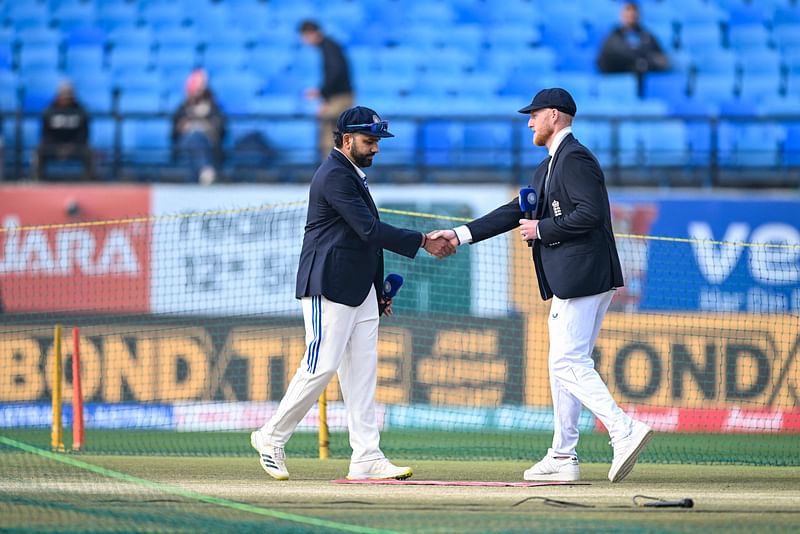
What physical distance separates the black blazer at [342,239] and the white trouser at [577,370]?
1.02 m

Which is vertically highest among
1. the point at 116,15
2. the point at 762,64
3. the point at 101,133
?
the point at 116,15

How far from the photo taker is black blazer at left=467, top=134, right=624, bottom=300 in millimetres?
8391

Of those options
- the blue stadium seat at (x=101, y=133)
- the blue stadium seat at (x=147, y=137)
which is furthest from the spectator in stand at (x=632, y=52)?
the blue stadium seat at (x=101, y=133)

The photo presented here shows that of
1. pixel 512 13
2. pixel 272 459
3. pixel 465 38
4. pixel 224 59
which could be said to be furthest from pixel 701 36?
pixel 272 459

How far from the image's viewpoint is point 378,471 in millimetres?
8570

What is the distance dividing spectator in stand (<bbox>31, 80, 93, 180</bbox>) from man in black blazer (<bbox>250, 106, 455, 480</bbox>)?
30.4ft

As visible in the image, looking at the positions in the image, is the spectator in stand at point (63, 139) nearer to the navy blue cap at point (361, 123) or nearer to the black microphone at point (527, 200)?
the navy blue cap at point (361, 123)

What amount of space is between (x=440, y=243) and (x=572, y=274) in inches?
37.9

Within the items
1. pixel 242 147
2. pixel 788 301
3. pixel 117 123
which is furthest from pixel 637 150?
pixel 117 123

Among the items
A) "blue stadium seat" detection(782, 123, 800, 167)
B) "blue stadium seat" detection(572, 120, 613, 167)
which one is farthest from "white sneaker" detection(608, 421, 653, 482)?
"blue stadium seat" detection(782, 123, 800, 167)

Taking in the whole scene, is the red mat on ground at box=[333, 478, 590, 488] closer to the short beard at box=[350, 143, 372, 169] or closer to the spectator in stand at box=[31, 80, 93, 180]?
the short beard at box=[350, 143, 372, 169]

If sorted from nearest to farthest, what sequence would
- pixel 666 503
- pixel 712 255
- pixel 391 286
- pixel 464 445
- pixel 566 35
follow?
pixel 666 503, pixel 391 286, pixel 464 445, pixel 712 255, pixel 566 35

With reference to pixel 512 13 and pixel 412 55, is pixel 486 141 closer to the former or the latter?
pixel 412 55

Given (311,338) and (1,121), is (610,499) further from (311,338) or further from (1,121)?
(1,121)
